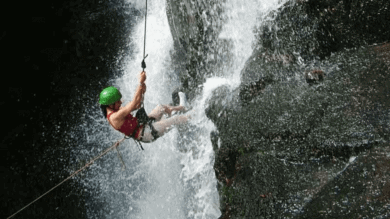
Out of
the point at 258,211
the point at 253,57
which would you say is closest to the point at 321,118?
the point at 258,211

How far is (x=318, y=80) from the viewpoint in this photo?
3008mm

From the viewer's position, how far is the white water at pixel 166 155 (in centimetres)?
439

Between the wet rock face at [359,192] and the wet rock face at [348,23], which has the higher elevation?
the wet rock face at [348,23]

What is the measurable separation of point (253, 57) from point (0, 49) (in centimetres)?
953

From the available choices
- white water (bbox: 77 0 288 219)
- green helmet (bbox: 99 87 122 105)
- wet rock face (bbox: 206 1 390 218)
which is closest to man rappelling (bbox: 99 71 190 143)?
green helmet (bbox: 99 87 122 105)

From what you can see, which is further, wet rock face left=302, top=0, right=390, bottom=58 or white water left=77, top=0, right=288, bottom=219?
white water left=77, top=0, right=288, bottom=219

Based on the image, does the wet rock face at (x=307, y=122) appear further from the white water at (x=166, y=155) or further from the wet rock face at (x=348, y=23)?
the white water at (x=166, y=155)

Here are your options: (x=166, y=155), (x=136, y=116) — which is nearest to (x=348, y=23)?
(x=136, y=116)

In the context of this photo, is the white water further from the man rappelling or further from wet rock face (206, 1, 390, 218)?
wet rock face (206, 1, 390, 218)

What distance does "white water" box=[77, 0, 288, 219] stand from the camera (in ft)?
14.4

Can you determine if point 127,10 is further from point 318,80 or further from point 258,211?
point 258,211

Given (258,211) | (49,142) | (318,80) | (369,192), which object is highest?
(318,80)

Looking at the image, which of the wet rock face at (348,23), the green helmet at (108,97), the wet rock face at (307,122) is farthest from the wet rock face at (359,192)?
the green helmet at (108,97)

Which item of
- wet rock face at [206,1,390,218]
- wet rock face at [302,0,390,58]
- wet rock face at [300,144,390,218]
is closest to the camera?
wet rock face at [300,144,390,218]
